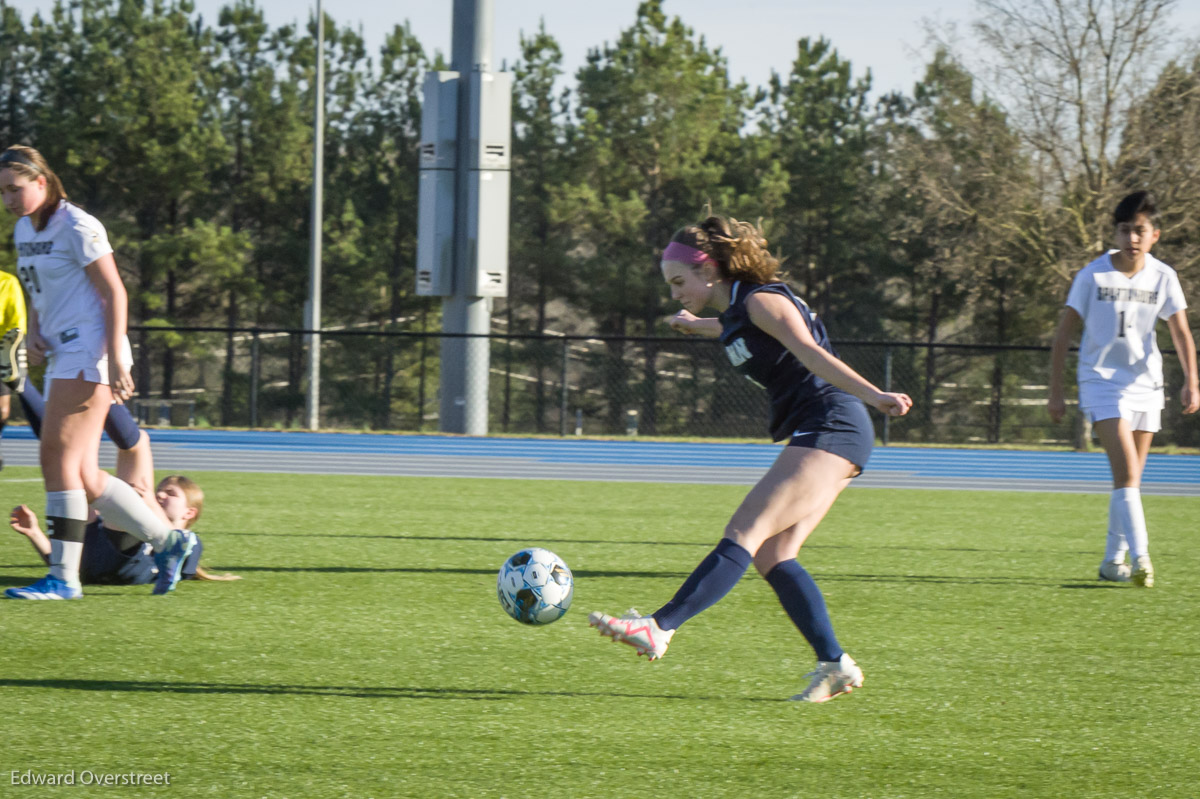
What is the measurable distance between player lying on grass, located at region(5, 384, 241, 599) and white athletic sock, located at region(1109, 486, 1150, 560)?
15.3 ft

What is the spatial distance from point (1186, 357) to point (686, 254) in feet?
13.8

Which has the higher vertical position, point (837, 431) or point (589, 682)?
point (837, 431)

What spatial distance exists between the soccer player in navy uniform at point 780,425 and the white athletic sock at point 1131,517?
3.11m

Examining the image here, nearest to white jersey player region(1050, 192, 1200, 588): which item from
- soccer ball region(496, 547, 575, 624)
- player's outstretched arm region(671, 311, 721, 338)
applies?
player's outstretched arm region(671, 311, 721, 338)

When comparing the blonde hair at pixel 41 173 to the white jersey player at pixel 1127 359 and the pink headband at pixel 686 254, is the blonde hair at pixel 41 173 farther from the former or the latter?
the white jersey player at pixel 1127 359

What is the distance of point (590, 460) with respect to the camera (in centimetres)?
1727

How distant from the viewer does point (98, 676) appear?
4.44 m

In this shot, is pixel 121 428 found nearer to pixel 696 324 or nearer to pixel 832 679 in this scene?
pixel 696 324

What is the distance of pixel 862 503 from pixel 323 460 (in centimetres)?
722

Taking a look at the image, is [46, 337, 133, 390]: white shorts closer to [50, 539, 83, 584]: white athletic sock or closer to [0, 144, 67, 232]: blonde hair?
[0, 144, 67, 232]: blonde hair

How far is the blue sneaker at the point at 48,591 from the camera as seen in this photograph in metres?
5.85

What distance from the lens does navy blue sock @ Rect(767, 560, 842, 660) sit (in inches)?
166

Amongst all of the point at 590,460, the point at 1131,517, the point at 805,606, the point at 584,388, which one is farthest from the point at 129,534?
the point at 584,388

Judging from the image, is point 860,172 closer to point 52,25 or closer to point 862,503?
point 52,25
